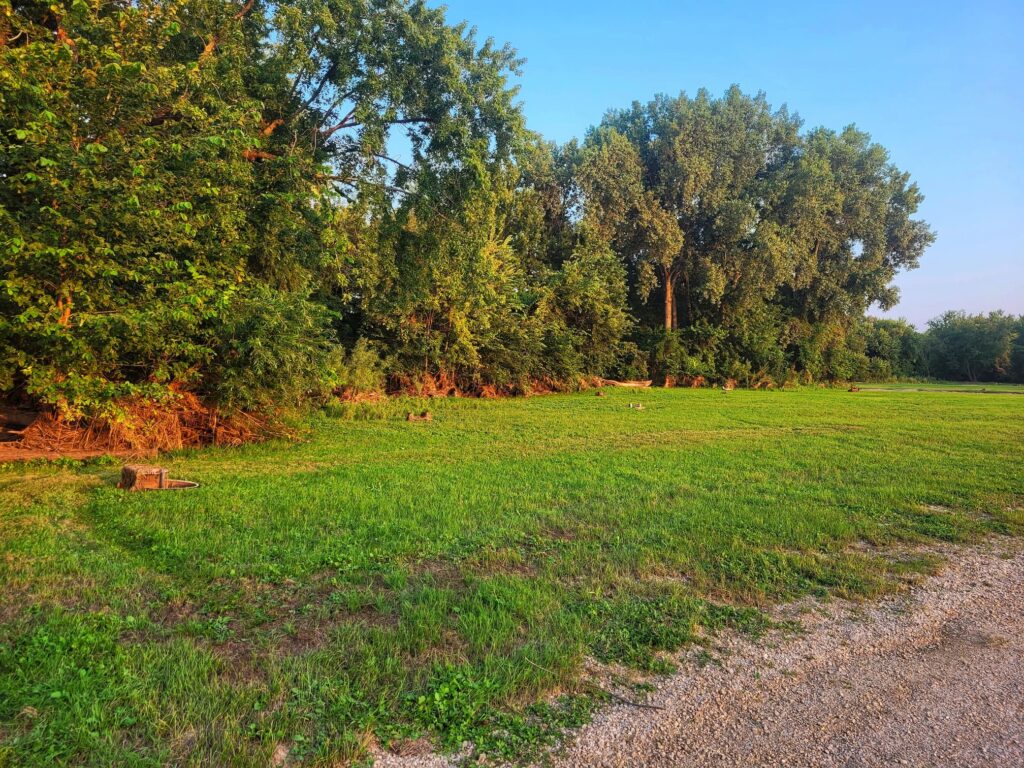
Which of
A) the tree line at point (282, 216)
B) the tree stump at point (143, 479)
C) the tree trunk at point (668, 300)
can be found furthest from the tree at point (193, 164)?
the tree trunk at point (668, 300)

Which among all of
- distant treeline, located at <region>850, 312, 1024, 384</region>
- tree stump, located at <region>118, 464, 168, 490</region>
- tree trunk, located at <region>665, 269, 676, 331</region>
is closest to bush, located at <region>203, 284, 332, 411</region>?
tree stump, located at <region>118, 464, 168, 490</region>

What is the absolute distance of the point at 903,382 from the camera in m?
51.5

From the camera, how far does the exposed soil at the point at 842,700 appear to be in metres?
2.59

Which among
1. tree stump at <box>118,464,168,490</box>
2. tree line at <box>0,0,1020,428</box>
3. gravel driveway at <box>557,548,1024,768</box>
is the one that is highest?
tree line at <box>0,0,1020,428</box>

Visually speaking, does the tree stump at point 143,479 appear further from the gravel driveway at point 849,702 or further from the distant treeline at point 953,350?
the distant treeline at point 953,350

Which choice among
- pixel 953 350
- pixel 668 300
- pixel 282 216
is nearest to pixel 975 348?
pixel 953 350

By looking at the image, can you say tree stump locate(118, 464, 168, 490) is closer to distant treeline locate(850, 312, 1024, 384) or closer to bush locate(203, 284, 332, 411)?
bush locate(203, 284, 332, 411)

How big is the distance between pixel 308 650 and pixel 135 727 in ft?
3.07

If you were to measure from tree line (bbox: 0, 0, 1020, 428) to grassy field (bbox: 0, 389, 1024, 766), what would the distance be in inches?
88.9

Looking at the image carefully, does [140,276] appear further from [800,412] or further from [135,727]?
[800,412]

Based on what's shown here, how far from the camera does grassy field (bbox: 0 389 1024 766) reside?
8.89 ft

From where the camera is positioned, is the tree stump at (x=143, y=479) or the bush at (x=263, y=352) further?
the bush at (x=263, y=352)

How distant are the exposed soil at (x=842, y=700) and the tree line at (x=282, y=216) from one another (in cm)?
818

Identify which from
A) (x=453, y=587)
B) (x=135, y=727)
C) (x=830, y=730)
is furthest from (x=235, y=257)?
(x=830, y=730)
